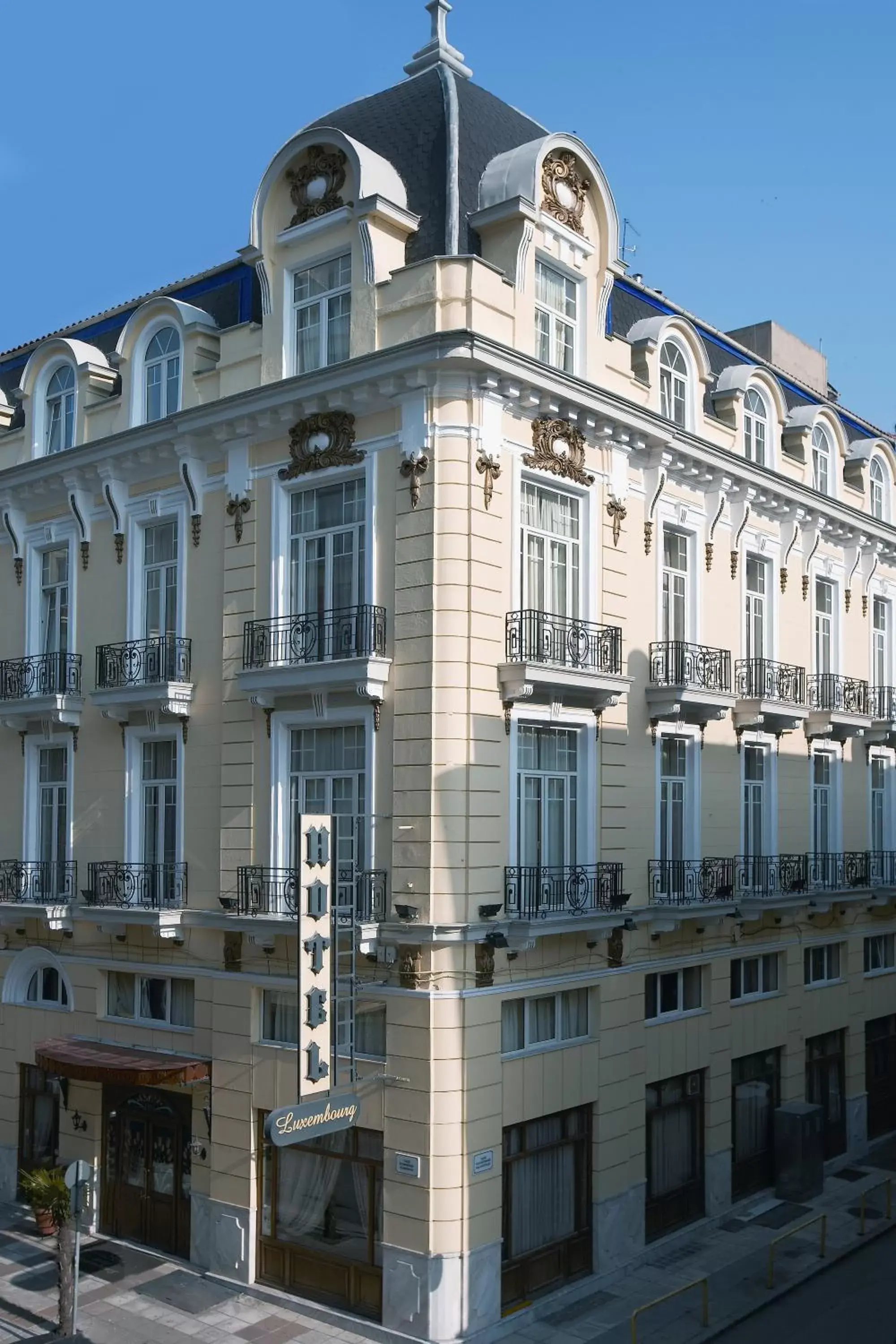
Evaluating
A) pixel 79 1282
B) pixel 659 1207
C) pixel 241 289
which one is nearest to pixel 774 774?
pixel 659 1207

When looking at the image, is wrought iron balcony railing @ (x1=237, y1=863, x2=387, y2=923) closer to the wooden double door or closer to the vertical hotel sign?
the vertical hotel sign

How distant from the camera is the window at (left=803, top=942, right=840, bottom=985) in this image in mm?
27750

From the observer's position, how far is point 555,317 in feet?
69.7

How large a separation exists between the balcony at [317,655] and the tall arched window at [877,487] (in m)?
16.4

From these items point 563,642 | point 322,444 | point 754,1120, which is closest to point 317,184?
point 322,444

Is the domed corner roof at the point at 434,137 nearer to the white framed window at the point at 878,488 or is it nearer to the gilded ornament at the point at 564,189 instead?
the gilded ornament at the point at 564,189

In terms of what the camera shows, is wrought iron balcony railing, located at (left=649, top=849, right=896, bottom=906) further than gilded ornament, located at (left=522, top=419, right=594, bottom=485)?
Yes

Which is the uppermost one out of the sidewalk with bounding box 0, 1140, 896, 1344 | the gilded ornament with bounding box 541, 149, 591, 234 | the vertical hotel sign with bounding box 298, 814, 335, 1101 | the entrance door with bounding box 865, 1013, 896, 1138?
the gilded ornament with bounding box 541, 149, 591, 234

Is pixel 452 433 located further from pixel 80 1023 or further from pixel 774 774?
pixel 80 1023

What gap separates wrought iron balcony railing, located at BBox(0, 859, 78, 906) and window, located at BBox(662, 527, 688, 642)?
12.0m

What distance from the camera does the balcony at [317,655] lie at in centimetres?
1944

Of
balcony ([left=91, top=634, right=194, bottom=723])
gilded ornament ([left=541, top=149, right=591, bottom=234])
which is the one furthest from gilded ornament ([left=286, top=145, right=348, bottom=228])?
balcony ([left=91, top=634, right=194, bottom=723])

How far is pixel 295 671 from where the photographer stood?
2006 centimetres

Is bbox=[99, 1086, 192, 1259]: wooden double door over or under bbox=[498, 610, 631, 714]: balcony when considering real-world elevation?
under
